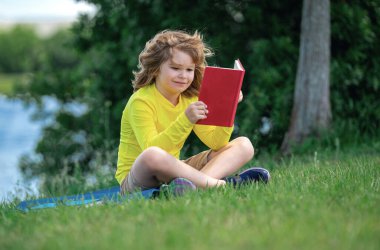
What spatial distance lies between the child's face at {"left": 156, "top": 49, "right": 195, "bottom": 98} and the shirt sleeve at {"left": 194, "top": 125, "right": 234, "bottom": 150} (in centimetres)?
33

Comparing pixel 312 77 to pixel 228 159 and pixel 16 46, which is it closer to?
pixel 228 159

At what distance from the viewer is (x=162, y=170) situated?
11.7 ft

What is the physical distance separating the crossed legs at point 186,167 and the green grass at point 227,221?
8.8 inches

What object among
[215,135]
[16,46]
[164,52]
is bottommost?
[16,46]

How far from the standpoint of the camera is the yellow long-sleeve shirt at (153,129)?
12.1 ft

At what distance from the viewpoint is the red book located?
143 inches

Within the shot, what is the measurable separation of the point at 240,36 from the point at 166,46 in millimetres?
3004

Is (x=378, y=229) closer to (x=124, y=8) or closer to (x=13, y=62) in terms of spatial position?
(x=124, y=8)

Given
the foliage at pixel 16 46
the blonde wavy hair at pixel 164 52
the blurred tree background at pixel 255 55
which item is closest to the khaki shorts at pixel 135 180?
the blonde wavy hair at pixel 164 52

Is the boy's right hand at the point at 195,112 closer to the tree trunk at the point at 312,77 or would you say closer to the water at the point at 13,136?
the tree trunk at the point at 312,77

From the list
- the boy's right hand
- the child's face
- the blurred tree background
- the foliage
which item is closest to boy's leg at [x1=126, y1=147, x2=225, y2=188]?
the boy's right hand

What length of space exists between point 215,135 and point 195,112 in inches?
19.0

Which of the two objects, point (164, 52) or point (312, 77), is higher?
point (164, 52)

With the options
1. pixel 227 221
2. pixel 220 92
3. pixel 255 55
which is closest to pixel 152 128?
pixel 220 92
